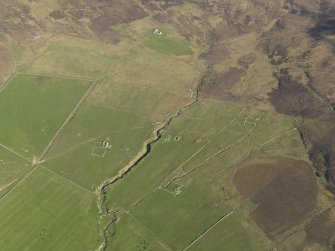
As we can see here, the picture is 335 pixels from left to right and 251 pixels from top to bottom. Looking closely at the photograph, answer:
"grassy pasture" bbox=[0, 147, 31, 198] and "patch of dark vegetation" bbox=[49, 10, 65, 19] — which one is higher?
"patch of dark vegetation" bbox=[49, 10, 65, 19]

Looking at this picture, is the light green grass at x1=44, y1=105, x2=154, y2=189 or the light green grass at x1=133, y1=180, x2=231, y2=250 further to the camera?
the light green grass at x1=44, y1=105, x2=154, y2=189

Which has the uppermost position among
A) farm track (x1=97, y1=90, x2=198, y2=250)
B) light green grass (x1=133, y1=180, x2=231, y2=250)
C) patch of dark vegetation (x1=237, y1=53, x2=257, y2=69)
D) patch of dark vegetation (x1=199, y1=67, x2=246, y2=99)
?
light green grass (x1=133, y1=180, x2=231, y2=250)

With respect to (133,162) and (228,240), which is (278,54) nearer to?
(133,162)

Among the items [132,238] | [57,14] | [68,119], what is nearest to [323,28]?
[57,14]

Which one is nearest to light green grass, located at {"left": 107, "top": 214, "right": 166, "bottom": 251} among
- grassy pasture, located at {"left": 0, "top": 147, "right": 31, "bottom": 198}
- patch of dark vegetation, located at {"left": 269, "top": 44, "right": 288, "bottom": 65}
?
grassy pasture, located at {"left": 0, "top": 147, "right": 31, "bottom": 198}

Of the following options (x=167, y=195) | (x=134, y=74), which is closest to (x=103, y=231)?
(x=167, y=195)

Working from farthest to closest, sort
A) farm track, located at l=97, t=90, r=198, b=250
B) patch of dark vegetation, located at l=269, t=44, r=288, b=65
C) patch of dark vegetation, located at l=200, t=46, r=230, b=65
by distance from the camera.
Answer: patch of dark vegetation, located at l=200, t=46, r=230, b=65
patch of dark vegetation, located at l=269, t=44, r=288, b=65
farm track, located at l=97, t=90, r=198, b=250

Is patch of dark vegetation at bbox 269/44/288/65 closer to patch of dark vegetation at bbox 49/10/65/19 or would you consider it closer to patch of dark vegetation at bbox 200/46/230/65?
patch of dark vegetation at bbox 200/46/230/65

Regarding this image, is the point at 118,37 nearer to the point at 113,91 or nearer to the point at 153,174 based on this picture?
the point at 113,91
